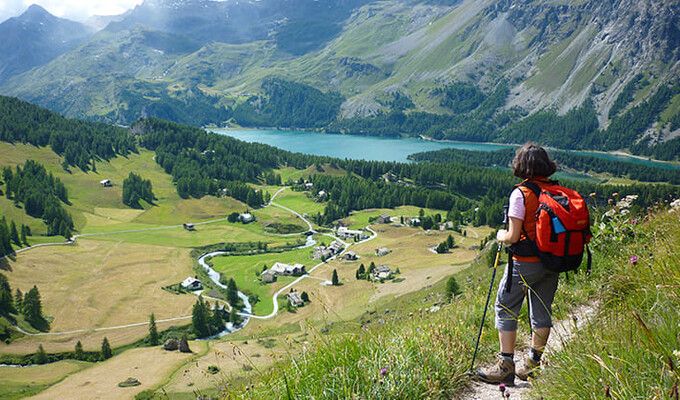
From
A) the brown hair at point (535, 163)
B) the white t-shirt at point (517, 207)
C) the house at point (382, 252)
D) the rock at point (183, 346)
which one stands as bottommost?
the house at point (382, 252)

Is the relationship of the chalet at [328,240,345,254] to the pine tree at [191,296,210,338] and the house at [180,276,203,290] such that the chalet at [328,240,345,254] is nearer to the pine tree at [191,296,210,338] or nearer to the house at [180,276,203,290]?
the house at [180,276,203,290]

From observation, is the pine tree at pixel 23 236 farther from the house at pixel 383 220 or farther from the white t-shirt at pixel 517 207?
the white t-shirt at pixel 517 207

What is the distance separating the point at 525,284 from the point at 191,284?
7358 cm

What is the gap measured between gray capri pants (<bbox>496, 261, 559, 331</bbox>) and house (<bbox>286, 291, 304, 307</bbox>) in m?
59.3

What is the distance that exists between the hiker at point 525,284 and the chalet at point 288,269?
73.0 meters

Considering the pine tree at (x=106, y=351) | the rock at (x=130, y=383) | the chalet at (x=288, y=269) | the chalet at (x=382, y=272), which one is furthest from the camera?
the chalet at (x=288, y=269)

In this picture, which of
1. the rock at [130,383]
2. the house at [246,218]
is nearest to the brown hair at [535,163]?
the rock at [130,383]

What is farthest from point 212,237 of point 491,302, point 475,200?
point 491,302

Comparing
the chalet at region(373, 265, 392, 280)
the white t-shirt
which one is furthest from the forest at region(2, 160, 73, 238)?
the white t-shirt

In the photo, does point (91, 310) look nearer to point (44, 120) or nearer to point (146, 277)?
point (146, 277)

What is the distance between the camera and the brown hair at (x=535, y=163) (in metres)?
5.24

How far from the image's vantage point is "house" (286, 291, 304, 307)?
62.3 m

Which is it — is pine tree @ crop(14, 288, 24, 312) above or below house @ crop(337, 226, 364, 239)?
above

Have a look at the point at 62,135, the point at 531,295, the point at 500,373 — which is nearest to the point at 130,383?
the point at 500,373
